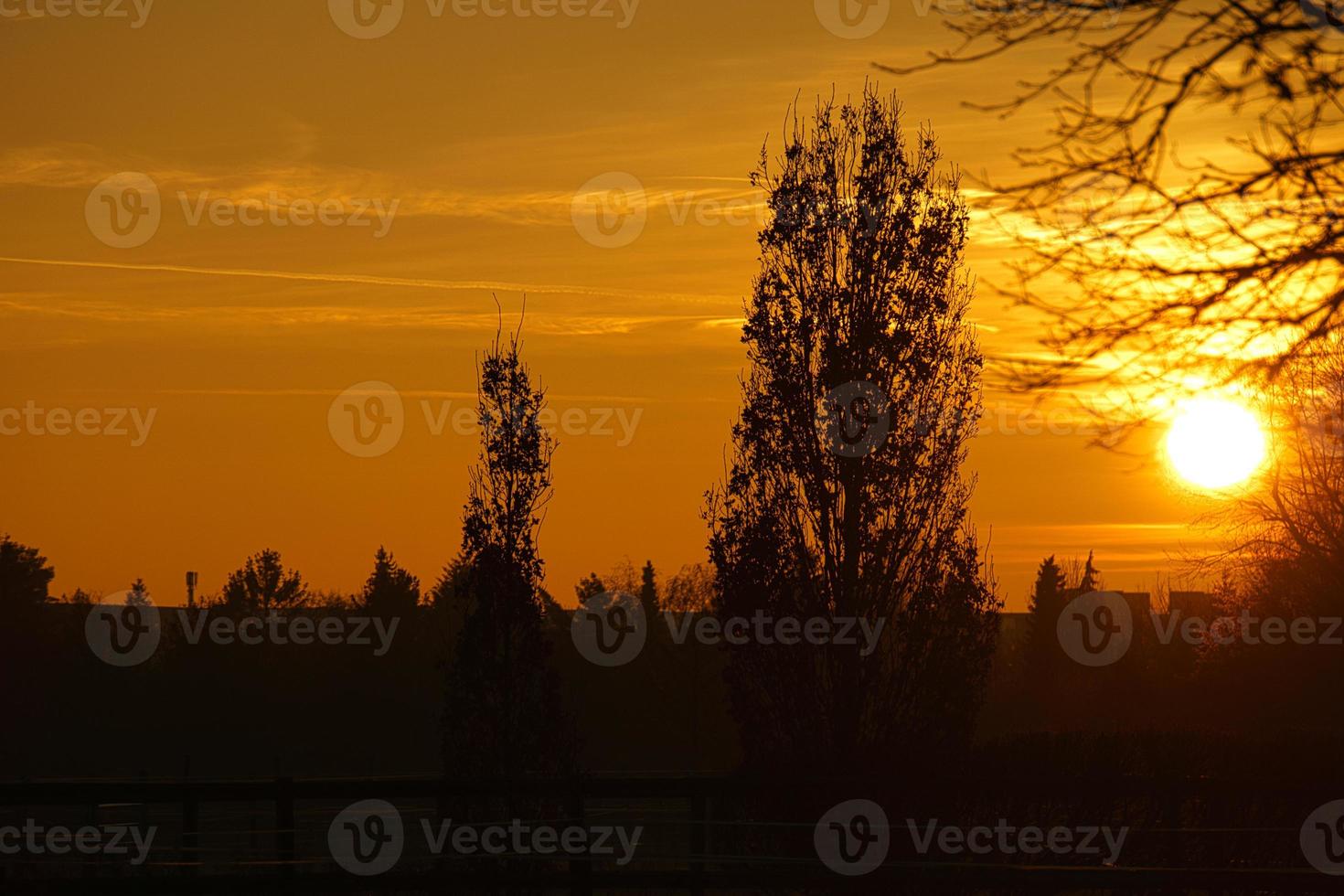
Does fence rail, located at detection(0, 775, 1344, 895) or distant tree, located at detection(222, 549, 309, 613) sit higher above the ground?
distant tree, located at detection(222, 549, 309, 613)

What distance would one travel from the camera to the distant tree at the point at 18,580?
71375 millimetres

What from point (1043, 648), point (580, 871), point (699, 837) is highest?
point (1043, 648)

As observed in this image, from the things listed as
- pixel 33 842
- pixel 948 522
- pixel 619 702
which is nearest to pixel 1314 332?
pixel 948 522

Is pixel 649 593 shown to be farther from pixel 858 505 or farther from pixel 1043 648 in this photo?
pixel 858 505

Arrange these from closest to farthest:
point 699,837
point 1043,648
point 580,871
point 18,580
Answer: point 580,871
point 699,837
point 18,580
point 1043,648

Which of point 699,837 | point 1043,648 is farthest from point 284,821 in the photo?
point 1043,648

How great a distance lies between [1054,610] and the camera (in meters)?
93.0

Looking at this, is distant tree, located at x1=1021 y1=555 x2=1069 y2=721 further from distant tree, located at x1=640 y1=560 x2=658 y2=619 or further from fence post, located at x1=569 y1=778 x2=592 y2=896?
fence post, located at x1=569 y1=778 x2=592 y2=896

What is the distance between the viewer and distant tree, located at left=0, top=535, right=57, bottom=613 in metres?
71.4

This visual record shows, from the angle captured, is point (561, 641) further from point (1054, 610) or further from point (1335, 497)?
point (1335, 497)

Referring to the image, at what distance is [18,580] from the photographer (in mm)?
72062

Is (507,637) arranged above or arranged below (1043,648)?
below

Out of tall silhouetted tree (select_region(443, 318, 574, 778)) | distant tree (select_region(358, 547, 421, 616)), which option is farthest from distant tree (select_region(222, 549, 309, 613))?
tall silhouetted tree (select_region(443, 318, 574, 778))

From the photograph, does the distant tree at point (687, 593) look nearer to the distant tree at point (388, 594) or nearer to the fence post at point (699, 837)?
the distant tree at point (388, 594)
